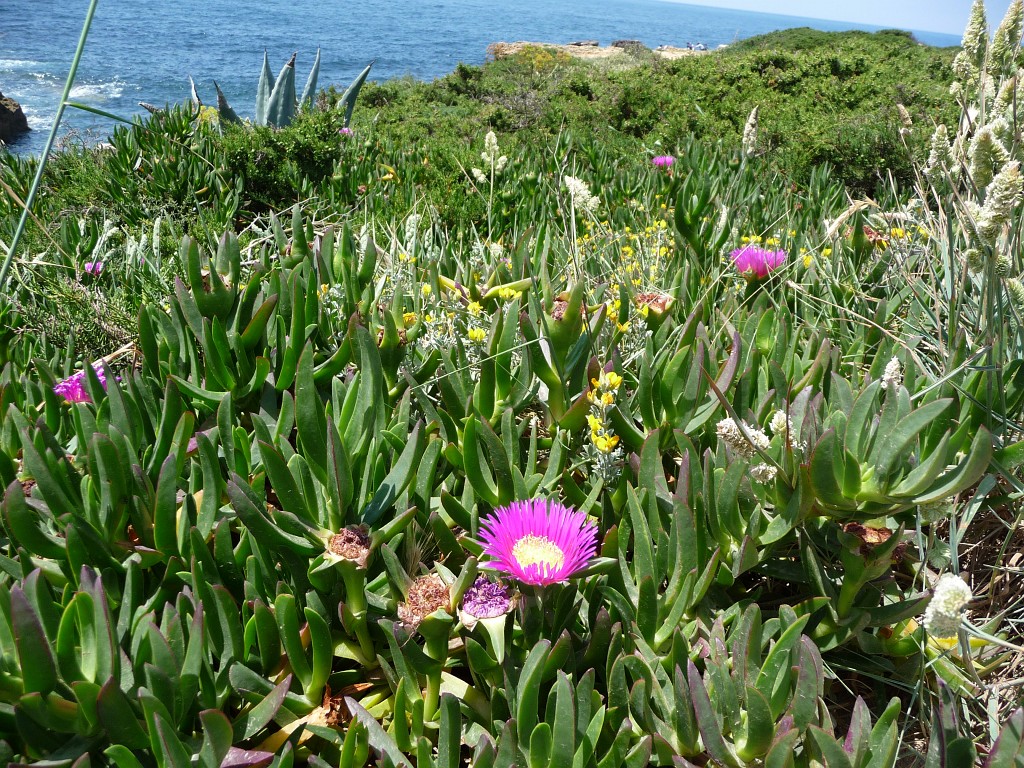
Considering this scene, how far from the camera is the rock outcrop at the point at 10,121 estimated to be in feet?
Answer: 41.2

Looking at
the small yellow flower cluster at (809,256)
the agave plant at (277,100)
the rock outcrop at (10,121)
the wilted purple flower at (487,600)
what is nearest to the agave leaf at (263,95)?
the agave plant at (277,100)

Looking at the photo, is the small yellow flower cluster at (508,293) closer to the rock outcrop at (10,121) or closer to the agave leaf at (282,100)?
the agave leaf at (282,100)

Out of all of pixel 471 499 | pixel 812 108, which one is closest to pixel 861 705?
pixel 471 499

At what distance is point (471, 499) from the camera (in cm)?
125

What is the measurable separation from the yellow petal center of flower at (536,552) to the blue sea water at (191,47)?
23.3ft

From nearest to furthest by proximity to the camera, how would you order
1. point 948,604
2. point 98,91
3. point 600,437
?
point 948,604 → point 600,437 → point 98,91

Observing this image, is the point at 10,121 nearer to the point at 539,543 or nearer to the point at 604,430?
the point at 604,430

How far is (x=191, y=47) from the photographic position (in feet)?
90.9

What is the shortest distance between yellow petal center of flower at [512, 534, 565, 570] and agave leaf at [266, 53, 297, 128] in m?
4.93

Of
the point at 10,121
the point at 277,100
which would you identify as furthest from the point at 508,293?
the point at 10,121

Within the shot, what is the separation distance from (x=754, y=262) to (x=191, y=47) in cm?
3101

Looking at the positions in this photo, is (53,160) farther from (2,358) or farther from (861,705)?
(861,705)

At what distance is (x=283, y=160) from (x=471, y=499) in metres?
2.88

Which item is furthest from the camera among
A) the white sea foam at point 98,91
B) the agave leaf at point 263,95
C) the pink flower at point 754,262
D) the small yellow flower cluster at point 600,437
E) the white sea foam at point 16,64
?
the white sea foam at point 16,64
